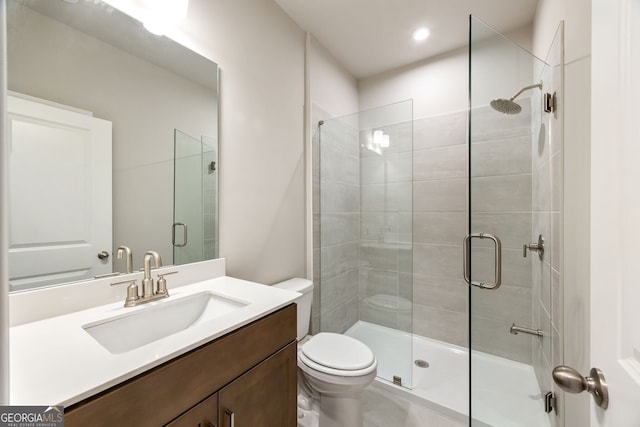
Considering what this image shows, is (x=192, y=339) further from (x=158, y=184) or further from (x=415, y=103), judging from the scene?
(x=415, y=103)

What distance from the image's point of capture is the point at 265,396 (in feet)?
3.04

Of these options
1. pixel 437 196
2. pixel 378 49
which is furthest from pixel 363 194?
pixel 378 49

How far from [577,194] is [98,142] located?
181 centimetres

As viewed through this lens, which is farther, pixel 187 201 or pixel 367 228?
pixel 367 228

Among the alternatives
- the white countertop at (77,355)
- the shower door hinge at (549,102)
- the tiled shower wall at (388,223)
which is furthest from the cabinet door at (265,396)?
the shower door hinge at (549,102)

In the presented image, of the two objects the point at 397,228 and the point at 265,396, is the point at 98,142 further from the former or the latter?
the point at 397,228

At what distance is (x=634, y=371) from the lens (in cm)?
38

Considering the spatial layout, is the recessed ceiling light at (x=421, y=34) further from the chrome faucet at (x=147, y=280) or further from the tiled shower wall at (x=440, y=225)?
the chrome faucet at (x=147, y=280)

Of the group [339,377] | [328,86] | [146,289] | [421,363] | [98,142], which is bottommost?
[421,363]

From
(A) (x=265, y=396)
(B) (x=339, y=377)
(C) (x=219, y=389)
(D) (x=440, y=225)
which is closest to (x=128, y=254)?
(C) (x=219, y=389)

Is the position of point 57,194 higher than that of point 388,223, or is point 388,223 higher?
point 57,194

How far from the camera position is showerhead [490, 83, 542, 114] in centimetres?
135

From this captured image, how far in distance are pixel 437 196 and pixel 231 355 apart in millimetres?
2067

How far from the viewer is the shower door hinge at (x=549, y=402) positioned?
1.31 m
